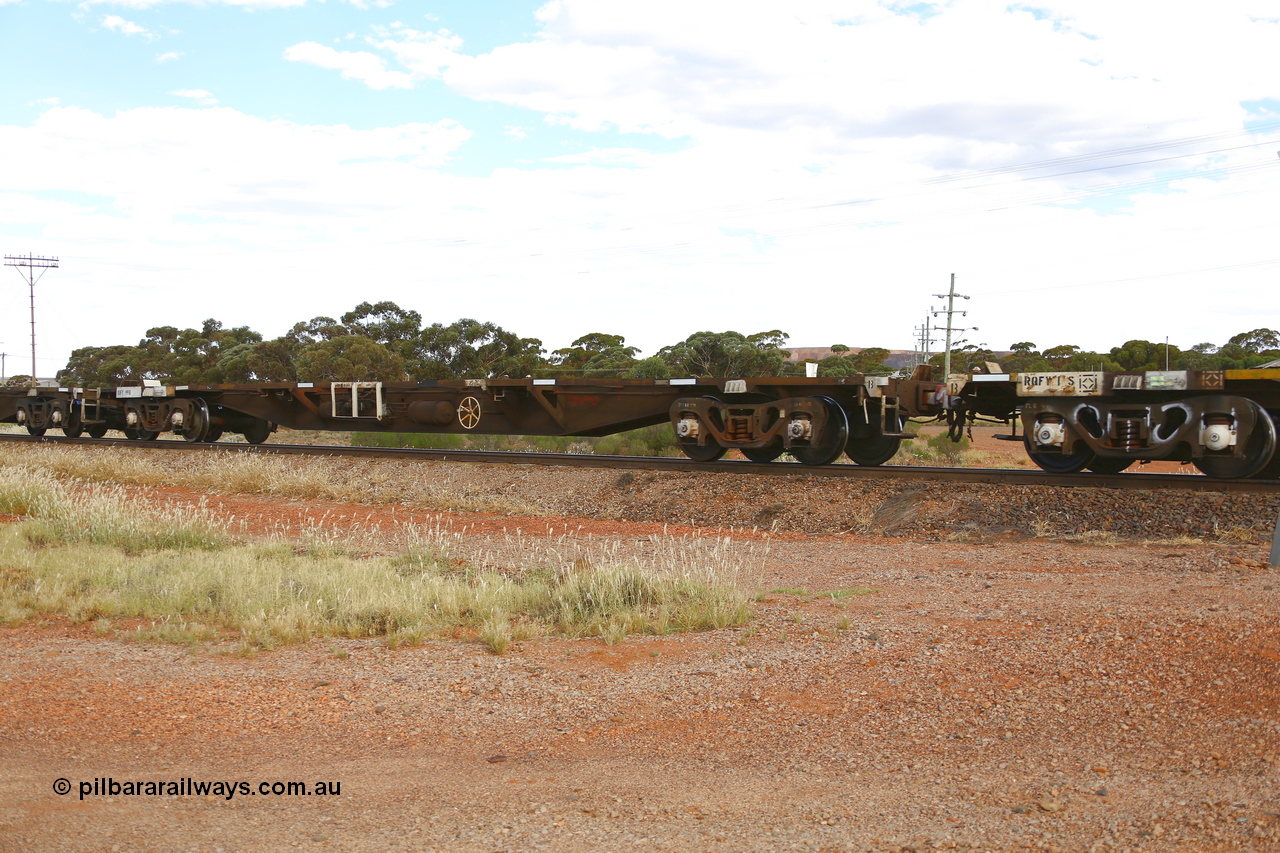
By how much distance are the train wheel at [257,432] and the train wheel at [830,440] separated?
547 inches

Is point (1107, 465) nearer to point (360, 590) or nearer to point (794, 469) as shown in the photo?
point (794, 469)

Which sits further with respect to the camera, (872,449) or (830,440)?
(872,449)

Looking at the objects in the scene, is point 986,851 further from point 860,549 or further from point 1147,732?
point 860,549

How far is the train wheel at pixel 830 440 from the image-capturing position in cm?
1358

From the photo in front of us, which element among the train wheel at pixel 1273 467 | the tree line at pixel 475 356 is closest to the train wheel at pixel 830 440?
the train wheel at pixel 1273 467

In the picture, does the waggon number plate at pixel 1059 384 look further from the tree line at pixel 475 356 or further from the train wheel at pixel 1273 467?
the tree line at pixel 475 356

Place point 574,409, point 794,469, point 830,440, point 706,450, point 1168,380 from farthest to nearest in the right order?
1. point 574,409
2. point 706,450
3. point 830,440
4. point 794,469
5. point 1168,380

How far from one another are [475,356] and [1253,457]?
1605 inches

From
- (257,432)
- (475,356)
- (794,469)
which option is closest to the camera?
(794,469)

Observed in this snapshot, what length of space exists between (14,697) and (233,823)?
2458mm

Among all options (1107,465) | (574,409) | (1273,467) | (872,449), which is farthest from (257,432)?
(1273,467)

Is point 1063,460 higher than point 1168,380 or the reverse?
the reverse

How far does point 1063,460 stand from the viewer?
1228 centimetres

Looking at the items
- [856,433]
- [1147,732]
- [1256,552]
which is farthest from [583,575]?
[856,433]
